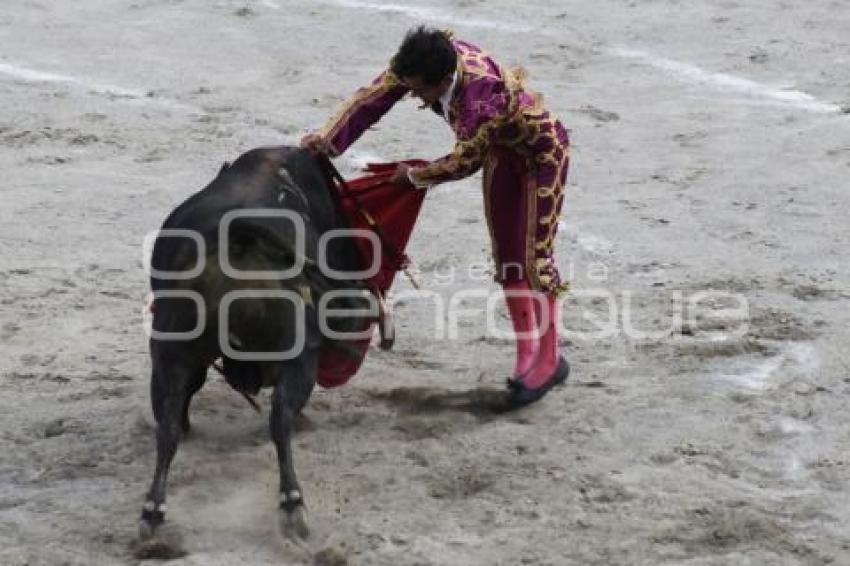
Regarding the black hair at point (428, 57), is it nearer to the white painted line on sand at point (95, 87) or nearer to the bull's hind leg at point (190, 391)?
the bull's hind leg at point (190, 391)

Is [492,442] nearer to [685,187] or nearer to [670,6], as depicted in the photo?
[685,187]

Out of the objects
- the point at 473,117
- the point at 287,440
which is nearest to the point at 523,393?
the point at 473,117

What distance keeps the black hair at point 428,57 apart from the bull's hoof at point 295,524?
1.31 meters

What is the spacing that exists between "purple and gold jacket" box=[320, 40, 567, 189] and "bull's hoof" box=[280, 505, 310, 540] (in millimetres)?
1165

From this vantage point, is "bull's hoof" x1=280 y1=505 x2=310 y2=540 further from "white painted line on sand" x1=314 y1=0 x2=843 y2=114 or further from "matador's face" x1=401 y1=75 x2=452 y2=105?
"white painted line on sand" x1=314 y1=0 x2=843 y2=114

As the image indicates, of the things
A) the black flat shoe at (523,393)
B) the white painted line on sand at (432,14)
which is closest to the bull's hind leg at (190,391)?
the black flat shoe at (523,393)

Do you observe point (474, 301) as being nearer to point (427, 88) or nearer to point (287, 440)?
point (427, 88)

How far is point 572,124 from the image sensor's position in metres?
7.81

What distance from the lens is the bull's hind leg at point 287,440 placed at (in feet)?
13.2

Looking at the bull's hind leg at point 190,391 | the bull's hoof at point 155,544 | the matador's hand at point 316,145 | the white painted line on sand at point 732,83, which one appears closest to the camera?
the bull's hoof at point 155,544

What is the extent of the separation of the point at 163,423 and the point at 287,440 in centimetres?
32

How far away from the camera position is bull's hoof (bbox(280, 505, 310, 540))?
4.01m

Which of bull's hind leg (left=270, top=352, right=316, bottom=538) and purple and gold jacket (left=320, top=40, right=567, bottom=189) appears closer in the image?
bull's hind leg (left=270, top=352, right=316, bottom=538)

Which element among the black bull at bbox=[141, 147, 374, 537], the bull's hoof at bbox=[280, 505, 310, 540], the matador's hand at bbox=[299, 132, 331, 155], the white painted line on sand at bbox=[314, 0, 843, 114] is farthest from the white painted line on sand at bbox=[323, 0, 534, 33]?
the bull's hoof at bbox=[280, 505, 310, 540]
